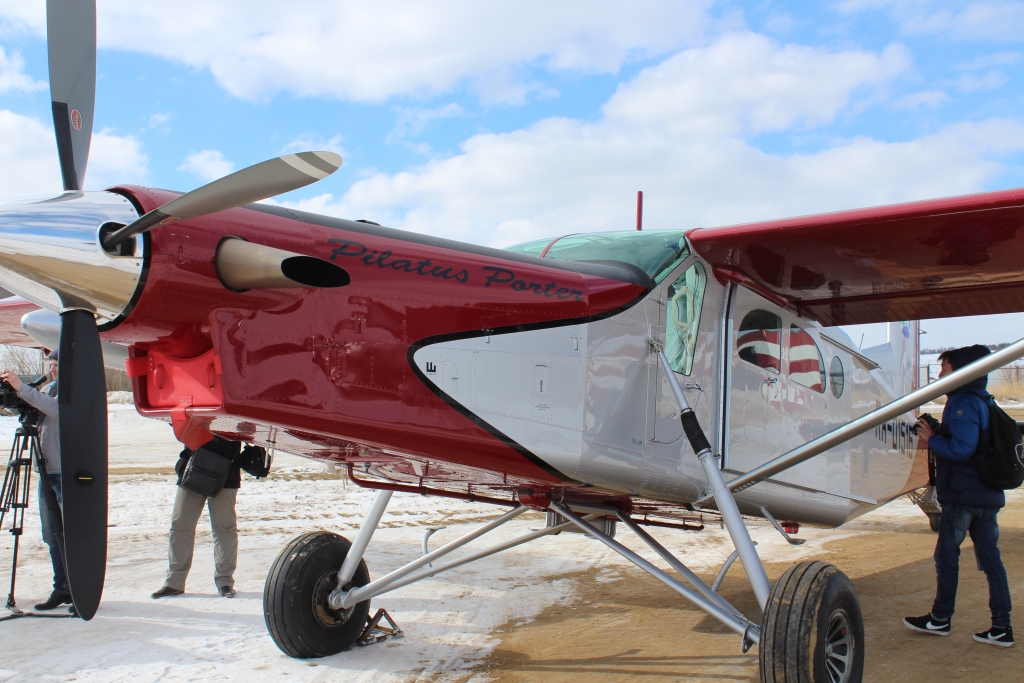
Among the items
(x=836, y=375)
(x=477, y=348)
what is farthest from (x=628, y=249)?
(x=836, y=375)

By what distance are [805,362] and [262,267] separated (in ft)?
13.9

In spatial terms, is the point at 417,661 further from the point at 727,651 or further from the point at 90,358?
the point at 90,358

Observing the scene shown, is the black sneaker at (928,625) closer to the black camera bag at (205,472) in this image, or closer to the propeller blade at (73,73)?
the black camera bag at (205,472)

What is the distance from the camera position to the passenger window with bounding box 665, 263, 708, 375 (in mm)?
4523

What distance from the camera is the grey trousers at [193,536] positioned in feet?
21.8

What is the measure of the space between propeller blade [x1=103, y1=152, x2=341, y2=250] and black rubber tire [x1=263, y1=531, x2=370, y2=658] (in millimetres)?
2943

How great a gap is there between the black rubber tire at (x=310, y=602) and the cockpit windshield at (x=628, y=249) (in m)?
2.42

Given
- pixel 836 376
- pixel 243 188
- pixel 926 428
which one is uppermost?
pixel 243 188

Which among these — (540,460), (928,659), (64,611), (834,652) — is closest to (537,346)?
(540,460)

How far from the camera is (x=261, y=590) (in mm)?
6863

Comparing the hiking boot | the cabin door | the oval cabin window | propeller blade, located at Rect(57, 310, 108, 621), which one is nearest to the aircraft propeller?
propeller blade, located at Rect(57, 310, 108, 621)

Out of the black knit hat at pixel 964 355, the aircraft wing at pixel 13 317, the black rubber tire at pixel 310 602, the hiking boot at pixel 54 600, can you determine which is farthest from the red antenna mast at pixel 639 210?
the hiking boot at pixel 54 600

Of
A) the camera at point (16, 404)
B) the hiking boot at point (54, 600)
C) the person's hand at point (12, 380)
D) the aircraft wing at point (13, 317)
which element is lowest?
the hiking boot at point (54, 600)

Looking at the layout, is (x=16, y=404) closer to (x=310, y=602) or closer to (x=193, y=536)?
(x=193, y=536)
